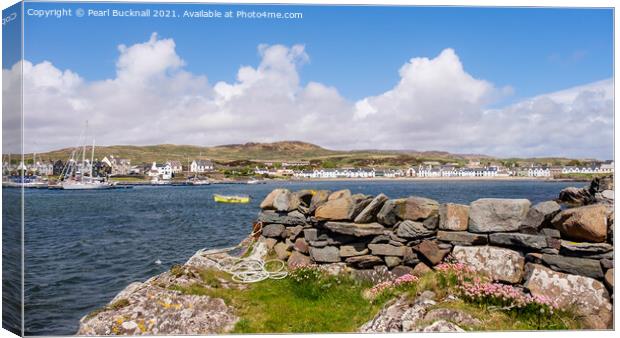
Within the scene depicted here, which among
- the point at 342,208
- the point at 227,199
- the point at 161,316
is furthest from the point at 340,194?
the point at 227,199

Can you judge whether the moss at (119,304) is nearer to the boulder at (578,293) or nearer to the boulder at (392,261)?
the boulder at (392,261)

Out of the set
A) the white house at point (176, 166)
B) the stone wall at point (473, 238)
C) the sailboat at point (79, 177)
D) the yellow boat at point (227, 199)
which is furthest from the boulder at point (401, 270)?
the yellow boat at point (227, 199)

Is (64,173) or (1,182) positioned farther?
(64,173)

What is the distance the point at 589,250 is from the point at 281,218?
4.57 meters

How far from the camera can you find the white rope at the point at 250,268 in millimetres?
7602

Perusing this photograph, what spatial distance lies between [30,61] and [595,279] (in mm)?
7606

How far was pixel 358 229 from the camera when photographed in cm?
713

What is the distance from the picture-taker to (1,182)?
21.0 feet

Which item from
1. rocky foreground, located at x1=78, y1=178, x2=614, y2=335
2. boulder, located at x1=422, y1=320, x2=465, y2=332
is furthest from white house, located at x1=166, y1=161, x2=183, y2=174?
boulder, located at x1=422, y1=320, x2=465, y2=332

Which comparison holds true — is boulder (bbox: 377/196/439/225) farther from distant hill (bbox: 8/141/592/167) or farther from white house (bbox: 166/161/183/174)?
white house (bbox: 166/161/183/174)

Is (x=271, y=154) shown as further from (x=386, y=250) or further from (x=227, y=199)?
(x=227, y=199)

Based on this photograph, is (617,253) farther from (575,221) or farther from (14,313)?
(14,313)

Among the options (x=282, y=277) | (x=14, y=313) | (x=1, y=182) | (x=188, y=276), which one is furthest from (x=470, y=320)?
(x=1, y=182)

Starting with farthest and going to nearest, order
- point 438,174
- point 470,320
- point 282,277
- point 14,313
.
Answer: point 438,174 < point 282,277 < point 14,313 < point 470,320
